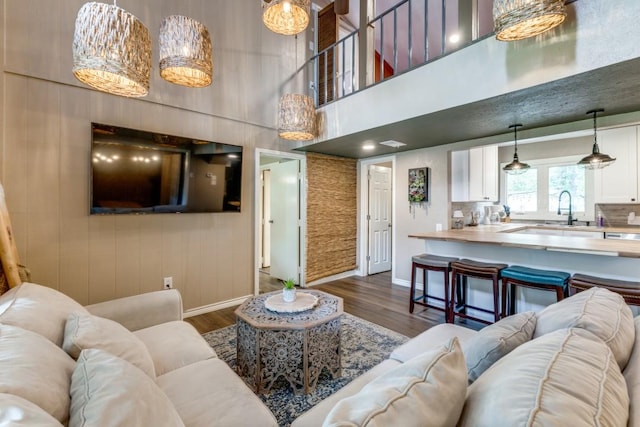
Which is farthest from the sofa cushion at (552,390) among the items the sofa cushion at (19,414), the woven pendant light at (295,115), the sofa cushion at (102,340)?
the woven pendant light at (295,115)

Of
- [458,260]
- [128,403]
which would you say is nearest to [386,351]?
[458,260]

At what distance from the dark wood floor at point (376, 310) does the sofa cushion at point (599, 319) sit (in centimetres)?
184

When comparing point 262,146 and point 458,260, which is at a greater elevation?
point 262,146

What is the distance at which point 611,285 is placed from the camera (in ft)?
7.02

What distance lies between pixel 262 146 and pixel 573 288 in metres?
3.63

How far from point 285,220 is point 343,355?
261 centimetres

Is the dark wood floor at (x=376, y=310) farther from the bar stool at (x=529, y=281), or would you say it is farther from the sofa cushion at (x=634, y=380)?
the sofa cushion at (x=634, y=380)

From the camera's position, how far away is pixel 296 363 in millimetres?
1915

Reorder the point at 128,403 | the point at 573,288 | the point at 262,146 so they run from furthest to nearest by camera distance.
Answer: the point at 262,146
the point at 573,288
the point at 128,403

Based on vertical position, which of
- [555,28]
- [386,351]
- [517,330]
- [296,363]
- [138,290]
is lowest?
→ [386,351]

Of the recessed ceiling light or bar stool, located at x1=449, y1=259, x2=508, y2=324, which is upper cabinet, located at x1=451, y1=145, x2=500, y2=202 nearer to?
the recessed ceiling light

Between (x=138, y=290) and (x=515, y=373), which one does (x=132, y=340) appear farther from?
(x=138, y=290)

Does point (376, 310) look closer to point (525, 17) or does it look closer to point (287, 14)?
point (525, 17)

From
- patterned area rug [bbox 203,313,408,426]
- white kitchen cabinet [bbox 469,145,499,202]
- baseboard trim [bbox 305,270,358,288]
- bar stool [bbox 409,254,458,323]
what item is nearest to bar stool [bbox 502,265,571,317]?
bar stool [bbox 409,254,458,323]
